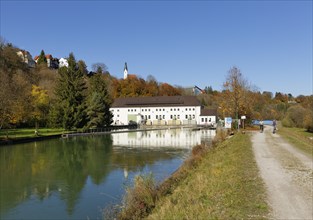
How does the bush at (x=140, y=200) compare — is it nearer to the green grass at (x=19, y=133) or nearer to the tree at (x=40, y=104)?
the green grass at (x=19, y=133)

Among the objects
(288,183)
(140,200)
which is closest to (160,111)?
(288,183)

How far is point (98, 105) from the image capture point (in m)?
47.6

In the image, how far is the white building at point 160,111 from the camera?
7462 cm

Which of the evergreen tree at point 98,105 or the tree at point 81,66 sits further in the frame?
the tree at point 81,66

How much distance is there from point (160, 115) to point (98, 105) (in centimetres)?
3211

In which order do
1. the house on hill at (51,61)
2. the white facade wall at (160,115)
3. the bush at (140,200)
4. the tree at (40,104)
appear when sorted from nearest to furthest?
the bush at (140,200) → the tree at (40,104) → the white facade wall at (160,115) → the house on hill at (51,61)

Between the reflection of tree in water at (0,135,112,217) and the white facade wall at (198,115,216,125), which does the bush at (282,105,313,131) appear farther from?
the reflection of tree in water at (0,135,112,217)

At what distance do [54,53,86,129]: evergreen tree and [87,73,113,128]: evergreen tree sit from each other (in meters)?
1.57

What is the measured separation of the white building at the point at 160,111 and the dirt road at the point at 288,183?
59.8 metres

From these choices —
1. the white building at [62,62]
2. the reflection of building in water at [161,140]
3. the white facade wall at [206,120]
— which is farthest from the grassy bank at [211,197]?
the white building at [62,62]

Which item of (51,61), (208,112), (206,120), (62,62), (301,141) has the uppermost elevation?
(62,62)

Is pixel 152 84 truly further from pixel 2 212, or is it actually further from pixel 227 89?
pixel 2 212

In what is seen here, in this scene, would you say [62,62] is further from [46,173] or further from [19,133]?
[46,173]

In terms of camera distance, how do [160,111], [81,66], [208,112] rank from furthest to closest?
[160,111]
[208,112]
[81,66]
